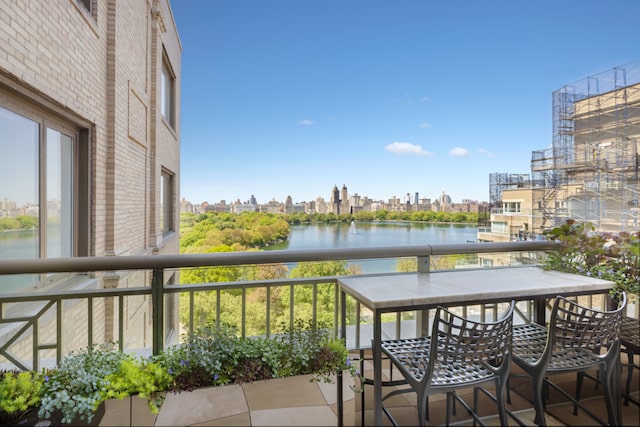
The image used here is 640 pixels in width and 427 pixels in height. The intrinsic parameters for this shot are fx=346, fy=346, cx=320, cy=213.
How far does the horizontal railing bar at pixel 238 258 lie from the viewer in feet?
5.86

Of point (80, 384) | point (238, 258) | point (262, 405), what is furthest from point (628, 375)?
point (80, 384)

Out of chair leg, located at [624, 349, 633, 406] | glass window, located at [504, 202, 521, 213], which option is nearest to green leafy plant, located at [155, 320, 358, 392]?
chair leg, located at [624, 349, 633, 406]

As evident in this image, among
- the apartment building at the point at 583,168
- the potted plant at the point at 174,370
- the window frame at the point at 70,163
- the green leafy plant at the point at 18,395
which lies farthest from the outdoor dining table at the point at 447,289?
the apartment building at the point at 583,168

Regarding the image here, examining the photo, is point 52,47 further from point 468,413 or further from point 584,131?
point 584,131

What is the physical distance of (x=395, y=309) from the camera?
5.37 feet

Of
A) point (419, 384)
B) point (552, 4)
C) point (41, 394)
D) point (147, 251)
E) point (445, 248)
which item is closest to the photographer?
point (419, 384)

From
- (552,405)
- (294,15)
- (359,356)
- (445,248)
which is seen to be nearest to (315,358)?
(359,356)

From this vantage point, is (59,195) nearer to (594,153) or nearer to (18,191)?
(18,191)

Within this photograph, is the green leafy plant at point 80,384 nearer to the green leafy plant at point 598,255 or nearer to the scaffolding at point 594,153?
the green leafy plant at point 598,255

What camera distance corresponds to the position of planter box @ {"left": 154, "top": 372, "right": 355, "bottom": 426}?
6.13 feet

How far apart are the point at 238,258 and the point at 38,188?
2276mm

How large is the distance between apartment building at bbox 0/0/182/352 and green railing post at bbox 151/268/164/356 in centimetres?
23

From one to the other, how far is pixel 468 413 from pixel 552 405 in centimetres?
53

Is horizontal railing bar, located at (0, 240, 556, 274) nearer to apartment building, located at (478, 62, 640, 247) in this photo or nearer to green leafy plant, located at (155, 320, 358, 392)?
green leafy plant, located at (155, 320, 358, 392)
